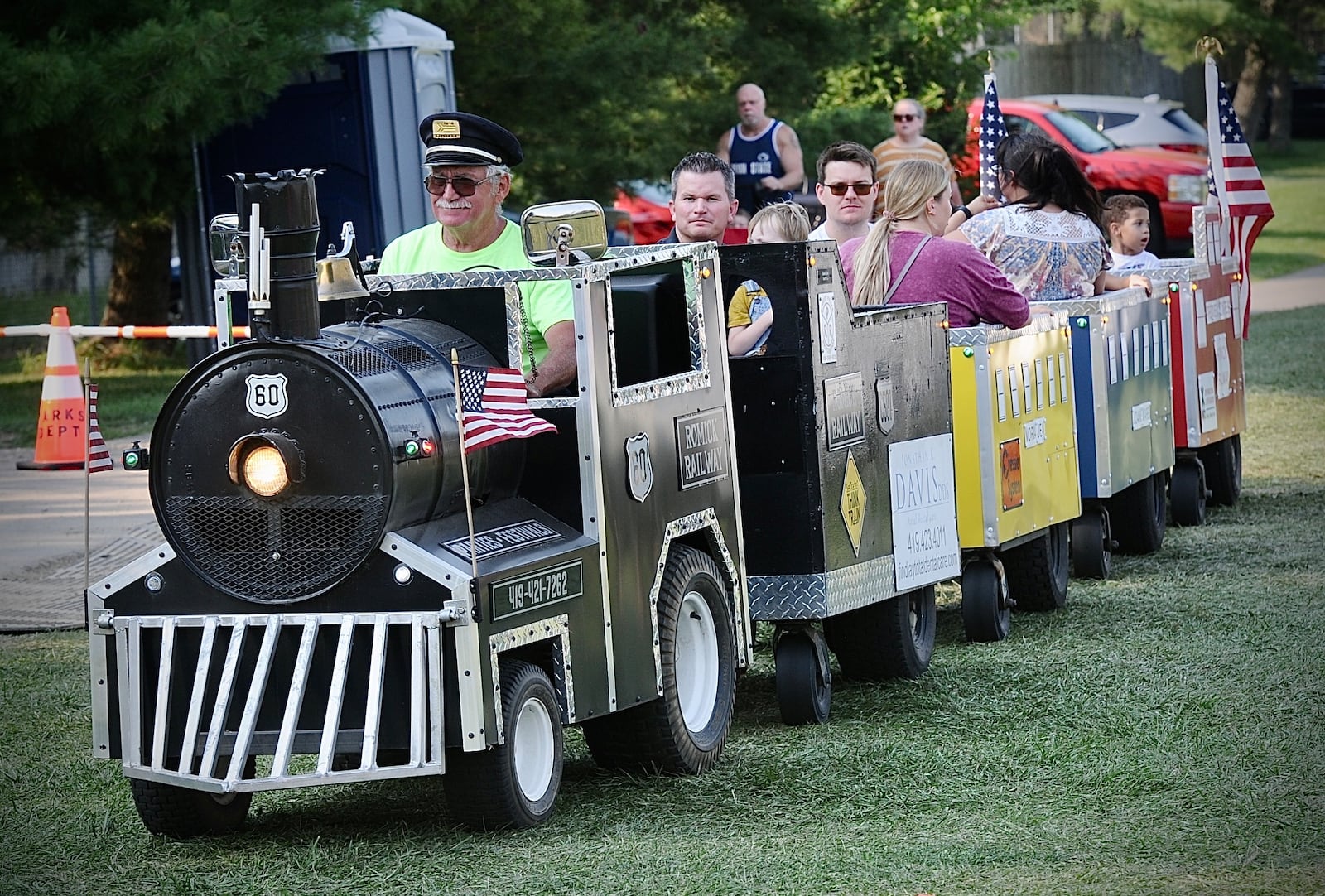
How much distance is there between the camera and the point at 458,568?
16.9ft

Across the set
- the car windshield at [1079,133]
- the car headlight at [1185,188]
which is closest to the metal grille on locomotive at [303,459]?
the car headlight at [1185,188]

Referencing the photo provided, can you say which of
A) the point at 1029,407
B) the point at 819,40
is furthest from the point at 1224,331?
the point at 819,40

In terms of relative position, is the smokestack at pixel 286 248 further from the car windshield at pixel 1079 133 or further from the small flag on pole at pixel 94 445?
the car windshield at pixel 1079 133

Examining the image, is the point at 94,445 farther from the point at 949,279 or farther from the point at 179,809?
the point at 949,279

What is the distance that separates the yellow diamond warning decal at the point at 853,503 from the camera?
22.7ft

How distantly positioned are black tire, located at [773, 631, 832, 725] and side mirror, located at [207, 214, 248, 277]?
2.21 metres

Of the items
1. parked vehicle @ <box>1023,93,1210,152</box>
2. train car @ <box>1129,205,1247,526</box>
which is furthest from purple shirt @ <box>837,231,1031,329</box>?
parked vehicle @ <box>1023,93,1210,152</box>

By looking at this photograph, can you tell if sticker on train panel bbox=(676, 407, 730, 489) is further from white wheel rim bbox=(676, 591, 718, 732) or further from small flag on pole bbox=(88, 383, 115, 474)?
small flag on pole bbox=(88, 383, 115, 474)

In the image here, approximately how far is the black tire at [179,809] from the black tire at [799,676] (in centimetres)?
200

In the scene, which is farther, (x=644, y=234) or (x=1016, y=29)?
(x=1016, y=29)

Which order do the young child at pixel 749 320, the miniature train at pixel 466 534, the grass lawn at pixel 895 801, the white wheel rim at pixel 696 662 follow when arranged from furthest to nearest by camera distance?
the young child at pixel 749 320 < the white wheel rim at pixel 696 662 < the miniature train at pixel 466 534 < the grass lawn at pixel 895 801

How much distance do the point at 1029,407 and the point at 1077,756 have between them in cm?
265

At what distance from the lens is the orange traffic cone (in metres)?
12.4

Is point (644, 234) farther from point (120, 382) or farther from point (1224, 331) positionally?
point (1224, 331)
